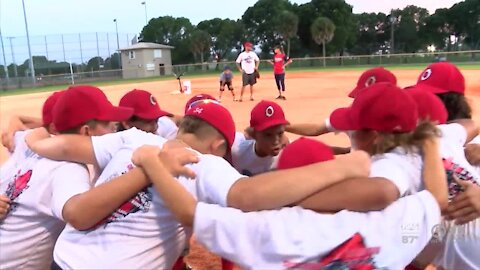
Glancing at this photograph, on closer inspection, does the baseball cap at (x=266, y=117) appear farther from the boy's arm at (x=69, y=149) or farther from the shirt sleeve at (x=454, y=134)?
the boy's arm at (x=69, y=149)

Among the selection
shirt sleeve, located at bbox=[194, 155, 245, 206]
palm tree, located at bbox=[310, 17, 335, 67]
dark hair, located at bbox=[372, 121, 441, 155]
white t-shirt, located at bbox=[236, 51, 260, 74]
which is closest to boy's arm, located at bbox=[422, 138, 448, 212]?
dark hair, located at bbox=[372, 121, 441, 155]

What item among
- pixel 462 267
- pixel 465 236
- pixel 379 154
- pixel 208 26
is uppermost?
pixel 208 26

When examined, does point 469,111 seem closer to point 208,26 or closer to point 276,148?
point 276,148

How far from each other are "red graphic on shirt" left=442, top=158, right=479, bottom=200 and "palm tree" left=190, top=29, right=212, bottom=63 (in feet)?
190

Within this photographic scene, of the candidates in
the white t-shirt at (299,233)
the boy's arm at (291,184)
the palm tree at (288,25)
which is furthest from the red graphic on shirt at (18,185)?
the palm tree at (288,25)

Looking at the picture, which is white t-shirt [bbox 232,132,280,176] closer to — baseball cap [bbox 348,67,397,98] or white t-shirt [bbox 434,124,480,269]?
baseball cap [bbox 348,67,397,98]

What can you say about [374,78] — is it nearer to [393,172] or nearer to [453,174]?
[453,174]

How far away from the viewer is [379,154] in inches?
83.9

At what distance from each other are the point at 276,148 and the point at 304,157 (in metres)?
1.89

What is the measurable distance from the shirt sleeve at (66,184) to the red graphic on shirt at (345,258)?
1.01 m

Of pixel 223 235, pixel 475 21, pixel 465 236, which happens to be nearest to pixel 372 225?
pixel 223 235

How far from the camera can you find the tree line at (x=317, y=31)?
55.1 metres

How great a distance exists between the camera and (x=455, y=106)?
9.64 feet

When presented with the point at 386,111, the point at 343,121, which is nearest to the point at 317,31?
the point at 343,121
